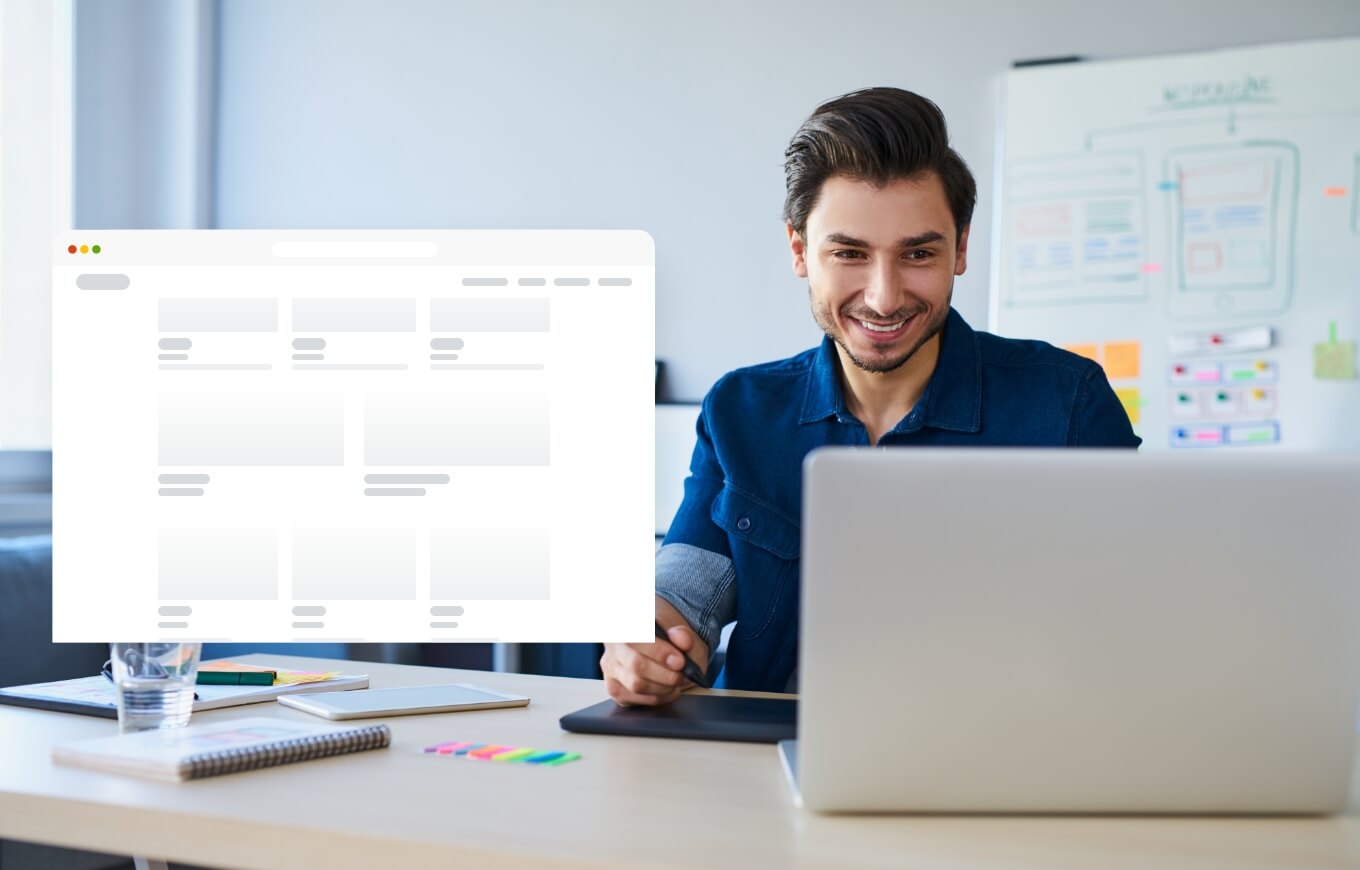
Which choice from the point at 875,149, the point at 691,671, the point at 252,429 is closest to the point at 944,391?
the point at 875,149

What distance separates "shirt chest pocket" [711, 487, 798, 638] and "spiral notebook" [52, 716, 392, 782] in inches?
23.2

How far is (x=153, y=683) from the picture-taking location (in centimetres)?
106

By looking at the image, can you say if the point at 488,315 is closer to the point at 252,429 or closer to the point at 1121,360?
the point at 252,429

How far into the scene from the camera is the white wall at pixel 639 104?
9.57 ft

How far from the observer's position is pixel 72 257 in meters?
0.98

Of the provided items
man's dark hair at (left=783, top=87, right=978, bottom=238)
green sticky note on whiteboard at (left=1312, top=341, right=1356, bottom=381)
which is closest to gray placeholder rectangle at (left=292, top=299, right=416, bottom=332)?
man's dark hair at (left=783, top=87, right=978, bottom=238)

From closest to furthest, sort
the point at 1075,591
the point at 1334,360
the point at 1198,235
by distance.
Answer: the point at 1075,591
the point at 1334,360
the point at 1198,235

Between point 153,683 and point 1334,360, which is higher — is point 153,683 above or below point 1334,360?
below

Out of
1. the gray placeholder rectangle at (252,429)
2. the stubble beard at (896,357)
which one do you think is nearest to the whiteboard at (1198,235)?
the stubble beard at (896,357)

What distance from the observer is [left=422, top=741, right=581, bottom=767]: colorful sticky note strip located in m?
0.99

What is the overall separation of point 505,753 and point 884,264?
80 centimetres

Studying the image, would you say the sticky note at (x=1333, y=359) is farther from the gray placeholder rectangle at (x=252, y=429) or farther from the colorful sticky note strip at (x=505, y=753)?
the gray placeholder rectangle at (x=252, y=429)

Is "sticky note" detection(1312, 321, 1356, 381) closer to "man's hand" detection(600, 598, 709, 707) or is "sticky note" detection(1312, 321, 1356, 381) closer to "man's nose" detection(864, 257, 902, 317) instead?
"man's nose" detection(864, 257, 902, 317)

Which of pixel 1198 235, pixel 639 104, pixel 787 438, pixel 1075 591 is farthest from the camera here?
pixel 639 104
